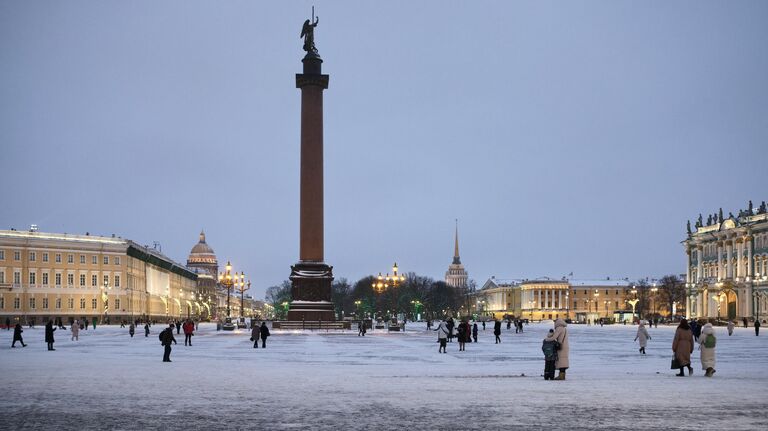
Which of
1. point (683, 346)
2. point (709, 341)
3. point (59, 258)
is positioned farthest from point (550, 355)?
point (59, 258)

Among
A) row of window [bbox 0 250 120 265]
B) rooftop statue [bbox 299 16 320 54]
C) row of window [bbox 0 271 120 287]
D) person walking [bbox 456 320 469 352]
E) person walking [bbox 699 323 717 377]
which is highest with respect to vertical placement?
rooftop statue [bbox 299 16 320 54]

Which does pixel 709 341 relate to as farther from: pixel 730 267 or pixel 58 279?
pixel 730 267

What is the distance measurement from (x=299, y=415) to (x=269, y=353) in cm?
2140

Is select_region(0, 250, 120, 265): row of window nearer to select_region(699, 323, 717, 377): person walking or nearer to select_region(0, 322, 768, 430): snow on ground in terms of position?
select_region(0, 322, 768, 430): snow on ground

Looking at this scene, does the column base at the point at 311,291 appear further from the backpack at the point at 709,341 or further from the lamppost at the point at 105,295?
the lamppost at the point at 105,295

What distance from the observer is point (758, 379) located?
70.9ft

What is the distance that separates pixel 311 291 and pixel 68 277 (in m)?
59.4

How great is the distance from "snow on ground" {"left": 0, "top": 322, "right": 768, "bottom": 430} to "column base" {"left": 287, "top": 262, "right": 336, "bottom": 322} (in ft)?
116

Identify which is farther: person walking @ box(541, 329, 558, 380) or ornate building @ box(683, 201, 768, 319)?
ornate building @ box(683, 201, 768, 319)

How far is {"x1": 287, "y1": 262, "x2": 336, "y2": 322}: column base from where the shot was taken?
211ft

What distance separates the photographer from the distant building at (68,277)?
4171 inches

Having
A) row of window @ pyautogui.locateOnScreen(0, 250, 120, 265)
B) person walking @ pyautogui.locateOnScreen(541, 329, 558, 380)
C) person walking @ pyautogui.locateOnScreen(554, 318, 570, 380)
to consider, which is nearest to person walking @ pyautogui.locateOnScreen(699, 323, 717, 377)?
person walking @ pyautogui.locateOnScreen(554, 318, 570, 380)

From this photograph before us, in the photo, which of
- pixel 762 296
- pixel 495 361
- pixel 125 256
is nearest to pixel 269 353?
pixel 495 361

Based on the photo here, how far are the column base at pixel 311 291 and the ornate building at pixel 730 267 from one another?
6952cm
